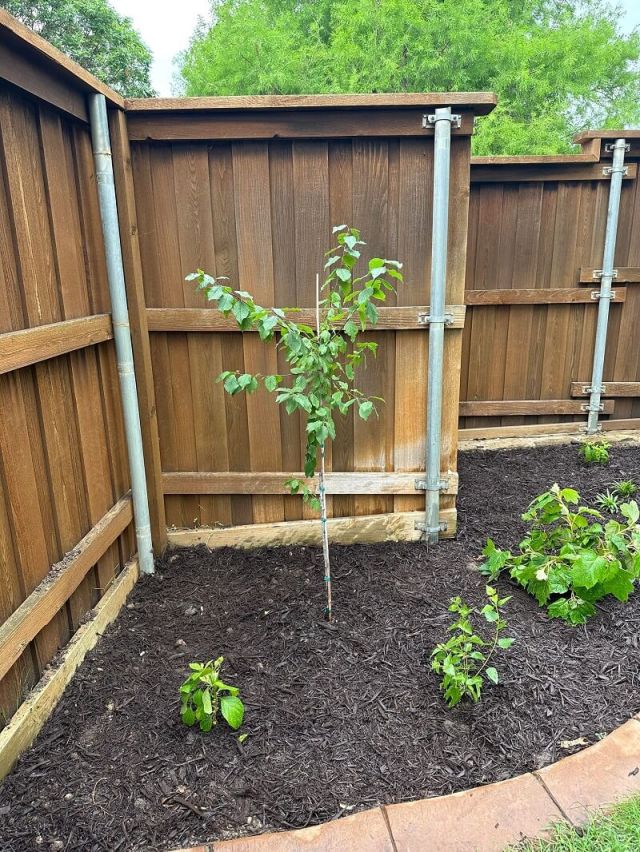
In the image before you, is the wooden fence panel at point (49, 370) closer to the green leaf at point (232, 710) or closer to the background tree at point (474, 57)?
the green leaf at point (232, 710)

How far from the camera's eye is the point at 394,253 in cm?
262

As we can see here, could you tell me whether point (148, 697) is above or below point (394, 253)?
below

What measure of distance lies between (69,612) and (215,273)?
151 centimetres

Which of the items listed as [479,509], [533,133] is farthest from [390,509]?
[533,133]

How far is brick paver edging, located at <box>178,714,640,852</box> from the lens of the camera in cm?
141

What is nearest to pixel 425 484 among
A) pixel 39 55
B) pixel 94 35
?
pixel 39 55

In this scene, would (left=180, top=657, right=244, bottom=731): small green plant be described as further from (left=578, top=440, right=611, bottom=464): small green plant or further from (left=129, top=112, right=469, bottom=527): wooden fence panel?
(left=578, top=440, right=611, bottom=464): small green plant

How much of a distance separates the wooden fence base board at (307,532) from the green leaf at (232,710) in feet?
3.86

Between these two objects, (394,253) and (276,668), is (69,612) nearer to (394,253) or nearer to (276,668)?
(276,668)

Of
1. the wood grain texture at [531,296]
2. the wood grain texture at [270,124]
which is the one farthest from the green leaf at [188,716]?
the wood grain texture at [531,296]

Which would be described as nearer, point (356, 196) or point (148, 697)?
point (148, 697)

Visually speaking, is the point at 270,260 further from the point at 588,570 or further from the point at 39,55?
the point at 588,570

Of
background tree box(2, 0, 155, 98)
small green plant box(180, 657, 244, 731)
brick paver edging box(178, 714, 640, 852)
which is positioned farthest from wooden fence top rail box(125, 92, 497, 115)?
background tree box(2, 0, 155, 98)

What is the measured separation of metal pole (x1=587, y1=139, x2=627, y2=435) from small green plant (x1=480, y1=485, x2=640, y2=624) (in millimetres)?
2203
